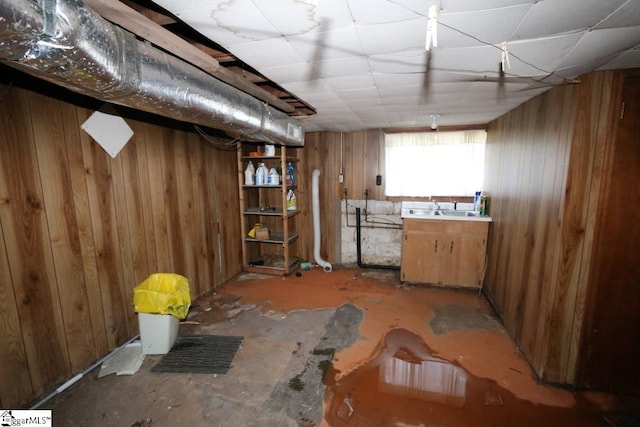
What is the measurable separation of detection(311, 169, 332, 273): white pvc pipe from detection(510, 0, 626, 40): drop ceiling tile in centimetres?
295

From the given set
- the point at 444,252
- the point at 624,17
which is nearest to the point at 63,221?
the point at 624,17

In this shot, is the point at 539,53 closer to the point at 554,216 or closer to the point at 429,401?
the point at 554,216

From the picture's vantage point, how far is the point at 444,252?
3324 mm

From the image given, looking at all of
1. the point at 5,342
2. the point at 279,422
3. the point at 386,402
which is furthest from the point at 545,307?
the point at 5,342

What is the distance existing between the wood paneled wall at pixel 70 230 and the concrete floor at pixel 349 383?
0.32 m

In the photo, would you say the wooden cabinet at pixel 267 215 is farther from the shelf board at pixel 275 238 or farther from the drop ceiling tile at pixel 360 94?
the drop ceiling tile at pixel 360 94

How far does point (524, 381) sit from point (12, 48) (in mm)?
3011

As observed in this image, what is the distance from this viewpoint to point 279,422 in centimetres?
160

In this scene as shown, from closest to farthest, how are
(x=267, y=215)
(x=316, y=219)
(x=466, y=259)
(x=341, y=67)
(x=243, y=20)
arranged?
(x=243, y=20) < (x=341, y=67) < (x=466, y=259) < (x=267, y=215) < (x=316, y=219)

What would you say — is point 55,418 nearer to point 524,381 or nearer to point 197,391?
point 197,391

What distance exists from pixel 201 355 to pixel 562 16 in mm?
2823

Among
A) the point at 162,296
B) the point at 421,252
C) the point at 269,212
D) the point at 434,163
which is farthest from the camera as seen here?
the point at 269,212

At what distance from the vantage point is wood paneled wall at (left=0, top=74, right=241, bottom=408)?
5.26 ft

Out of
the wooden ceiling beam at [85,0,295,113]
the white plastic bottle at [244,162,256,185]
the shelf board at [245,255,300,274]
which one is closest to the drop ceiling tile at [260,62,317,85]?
the wooden ceiling beam at [85,0,295,113]
